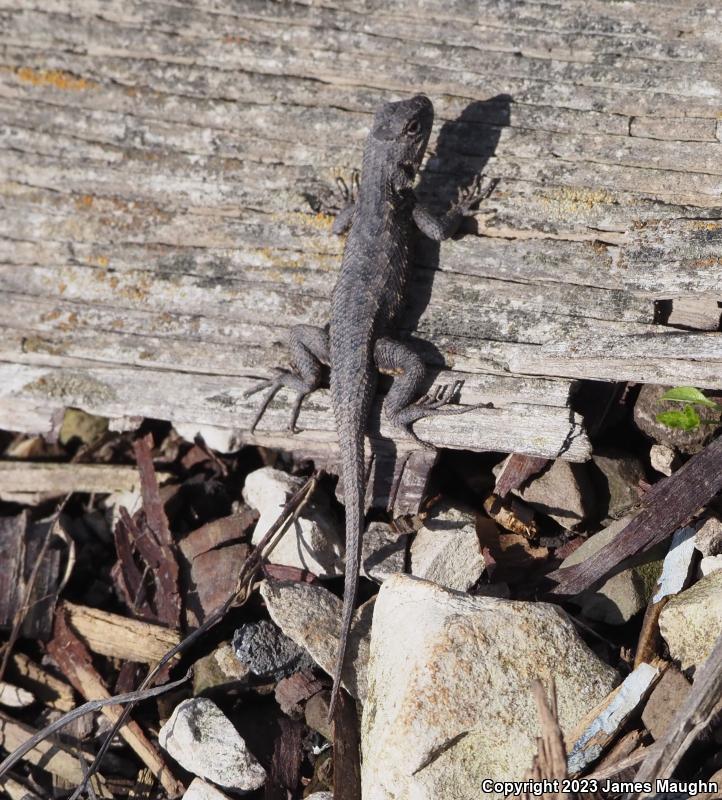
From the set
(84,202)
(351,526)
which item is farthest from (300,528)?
(84,202)

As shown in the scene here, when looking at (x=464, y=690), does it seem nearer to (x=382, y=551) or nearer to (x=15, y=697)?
(x=382, y=551)

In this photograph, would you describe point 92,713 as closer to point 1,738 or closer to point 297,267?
point 1,738

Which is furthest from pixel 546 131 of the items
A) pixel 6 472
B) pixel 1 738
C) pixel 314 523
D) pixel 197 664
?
pixel 1 738

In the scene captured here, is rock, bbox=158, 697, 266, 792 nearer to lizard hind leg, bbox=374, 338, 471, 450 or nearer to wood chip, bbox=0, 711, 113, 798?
wood chip, bbox=0, 711, 113, 798

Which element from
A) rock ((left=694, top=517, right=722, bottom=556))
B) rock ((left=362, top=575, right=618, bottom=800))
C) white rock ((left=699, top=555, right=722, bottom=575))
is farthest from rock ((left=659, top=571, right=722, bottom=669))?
rock ((left=362, top=575, right=618, bottom=800))

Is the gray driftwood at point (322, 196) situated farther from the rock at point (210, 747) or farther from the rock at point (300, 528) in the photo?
the rock at point (210, 747)
